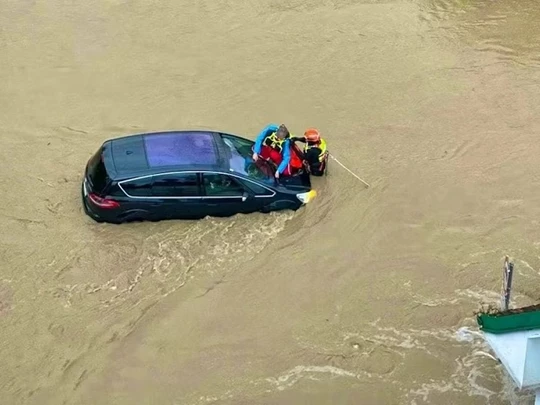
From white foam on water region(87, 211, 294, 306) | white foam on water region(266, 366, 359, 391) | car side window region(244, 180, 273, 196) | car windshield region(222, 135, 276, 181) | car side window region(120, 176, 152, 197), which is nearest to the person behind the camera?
white foam on water region(266, 366, 359, 391)

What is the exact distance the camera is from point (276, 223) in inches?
512

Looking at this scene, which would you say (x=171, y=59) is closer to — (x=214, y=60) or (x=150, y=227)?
(x=214, y=60)

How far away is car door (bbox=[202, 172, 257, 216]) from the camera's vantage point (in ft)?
40.6

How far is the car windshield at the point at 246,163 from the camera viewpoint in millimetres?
12695

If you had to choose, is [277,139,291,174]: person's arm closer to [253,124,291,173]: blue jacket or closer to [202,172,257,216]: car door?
[253,124,291,173]: blue jacket

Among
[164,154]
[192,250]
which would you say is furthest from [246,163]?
[192,250]

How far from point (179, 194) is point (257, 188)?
1.23 metres

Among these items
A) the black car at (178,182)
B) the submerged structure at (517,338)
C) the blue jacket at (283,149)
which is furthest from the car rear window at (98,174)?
the submerged structure at (517,338)

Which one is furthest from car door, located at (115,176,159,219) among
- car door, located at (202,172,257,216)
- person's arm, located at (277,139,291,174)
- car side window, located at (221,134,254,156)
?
person's arm, located at (277,139,291,174)

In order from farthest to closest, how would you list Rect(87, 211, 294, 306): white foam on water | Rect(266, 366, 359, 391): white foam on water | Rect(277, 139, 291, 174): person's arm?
Rect(277, 139, 291, 174): person's arm → Rect(87, 211, 294, 306): white foam on water → Rect(266, 366, 359, 391): white foam on water

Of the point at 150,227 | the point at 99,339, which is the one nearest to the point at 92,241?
the point at 150,227

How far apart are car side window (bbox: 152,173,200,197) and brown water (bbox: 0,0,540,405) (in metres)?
0.64

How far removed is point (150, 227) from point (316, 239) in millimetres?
2649

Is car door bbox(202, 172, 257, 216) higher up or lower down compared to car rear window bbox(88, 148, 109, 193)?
lower down
